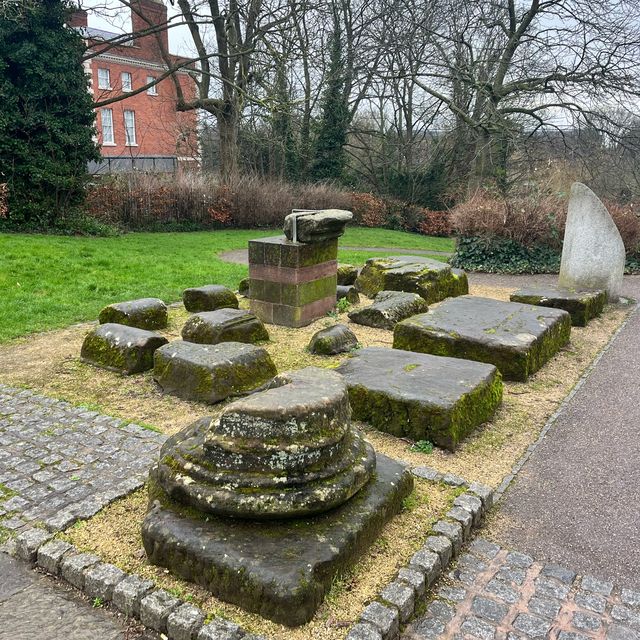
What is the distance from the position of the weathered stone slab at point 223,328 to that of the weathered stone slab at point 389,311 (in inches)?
67.2

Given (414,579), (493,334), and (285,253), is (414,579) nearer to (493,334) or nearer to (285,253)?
(493,334)

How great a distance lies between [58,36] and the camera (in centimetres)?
1648

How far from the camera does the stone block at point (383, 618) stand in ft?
9.00

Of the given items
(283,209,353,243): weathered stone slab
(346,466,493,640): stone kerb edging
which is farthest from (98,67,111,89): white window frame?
(346,466,493,640): stone kerb edging

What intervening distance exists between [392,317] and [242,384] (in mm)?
3337

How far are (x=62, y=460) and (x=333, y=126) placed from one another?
2593 centimetres

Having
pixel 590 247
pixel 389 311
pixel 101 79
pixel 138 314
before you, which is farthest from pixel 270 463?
pixel 101 79

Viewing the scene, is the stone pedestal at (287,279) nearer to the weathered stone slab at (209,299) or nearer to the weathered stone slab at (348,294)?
the weathered stone slab at (209,299)

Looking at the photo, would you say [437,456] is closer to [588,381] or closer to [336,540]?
[336,540]

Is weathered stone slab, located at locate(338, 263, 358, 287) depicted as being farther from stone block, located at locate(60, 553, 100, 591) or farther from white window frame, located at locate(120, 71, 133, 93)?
white window frame, located at locate(120, 71, 133, 93)

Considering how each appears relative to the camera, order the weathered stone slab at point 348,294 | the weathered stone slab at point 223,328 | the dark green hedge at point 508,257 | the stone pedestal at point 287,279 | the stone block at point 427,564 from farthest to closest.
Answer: the dark green hedge at point 508,257 → the weathered stone slab at point 348,294 → the stone pedestal at point 287,279 → the weathered stone slab at point 223,328 → the stone block at point 427,564

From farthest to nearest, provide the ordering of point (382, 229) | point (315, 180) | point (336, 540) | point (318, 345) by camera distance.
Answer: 1. point (315, 180)
2. point (382, 229)
3. point (318, 345)
4. point (336, 540)

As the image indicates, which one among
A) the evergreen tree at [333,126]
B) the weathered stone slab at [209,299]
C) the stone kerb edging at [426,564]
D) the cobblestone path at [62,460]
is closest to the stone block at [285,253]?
the weathered stone slab at [209,299]

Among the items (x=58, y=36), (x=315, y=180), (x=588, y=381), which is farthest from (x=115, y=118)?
(x=588, y=381)
